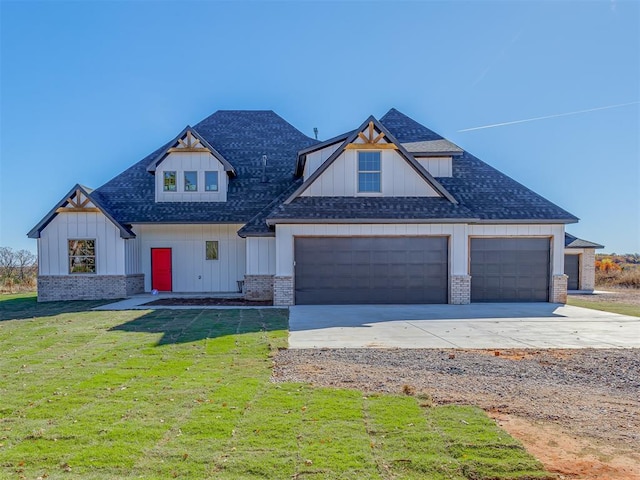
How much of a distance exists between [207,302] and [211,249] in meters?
4.07

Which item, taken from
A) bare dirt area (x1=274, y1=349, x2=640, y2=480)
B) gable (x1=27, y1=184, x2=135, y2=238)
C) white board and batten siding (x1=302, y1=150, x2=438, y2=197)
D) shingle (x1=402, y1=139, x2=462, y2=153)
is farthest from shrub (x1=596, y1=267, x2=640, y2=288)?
gable (x1=27, y1=184, x2=135, y2=238)

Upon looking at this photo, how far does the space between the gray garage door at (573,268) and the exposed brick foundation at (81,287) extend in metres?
23.2

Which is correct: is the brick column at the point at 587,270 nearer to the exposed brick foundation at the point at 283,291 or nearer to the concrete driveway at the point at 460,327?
the concrete driveway at the point at 460,327

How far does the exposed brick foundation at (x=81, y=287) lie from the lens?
1716 cm

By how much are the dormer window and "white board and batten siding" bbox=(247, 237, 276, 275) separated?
5356 mm

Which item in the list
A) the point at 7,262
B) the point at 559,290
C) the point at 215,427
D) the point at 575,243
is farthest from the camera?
the point at 7,262

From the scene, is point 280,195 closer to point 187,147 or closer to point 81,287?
point 187,147

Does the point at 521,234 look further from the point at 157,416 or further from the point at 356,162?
the point at 157,416

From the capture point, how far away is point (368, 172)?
15.5 meters

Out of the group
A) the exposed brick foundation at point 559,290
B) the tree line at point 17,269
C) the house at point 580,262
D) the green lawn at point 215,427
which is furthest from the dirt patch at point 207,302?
the house at point 580,262

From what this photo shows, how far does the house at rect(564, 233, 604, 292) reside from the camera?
22.8 metres

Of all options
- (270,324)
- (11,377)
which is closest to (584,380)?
(270,324)

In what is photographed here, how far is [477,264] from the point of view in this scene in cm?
1556

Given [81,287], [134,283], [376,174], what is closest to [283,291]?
[376,174]
